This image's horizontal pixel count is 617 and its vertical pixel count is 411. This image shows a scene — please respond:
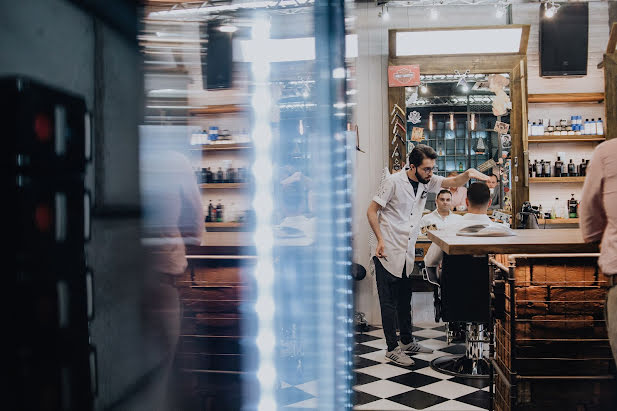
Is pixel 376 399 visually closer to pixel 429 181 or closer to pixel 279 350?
pixel 429 181

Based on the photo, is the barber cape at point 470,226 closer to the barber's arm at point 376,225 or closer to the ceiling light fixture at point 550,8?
the barber's arm at point 376,225

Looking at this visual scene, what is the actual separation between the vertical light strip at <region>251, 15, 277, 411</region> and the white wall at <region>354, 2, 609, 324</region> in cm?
413

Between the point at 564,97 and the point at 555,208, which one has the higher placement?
the point at 564,97

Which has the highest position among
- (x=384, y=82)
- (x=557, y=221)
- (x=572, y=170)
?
(x=384, y=82)

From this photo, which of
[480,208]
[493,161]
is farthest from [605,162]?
[493,161]

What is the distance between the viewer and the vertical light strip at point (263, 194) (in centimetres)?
108

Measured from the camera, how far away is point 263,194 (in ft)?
3.55

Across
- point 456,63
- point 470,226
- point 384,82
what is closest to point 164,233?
point 470,226

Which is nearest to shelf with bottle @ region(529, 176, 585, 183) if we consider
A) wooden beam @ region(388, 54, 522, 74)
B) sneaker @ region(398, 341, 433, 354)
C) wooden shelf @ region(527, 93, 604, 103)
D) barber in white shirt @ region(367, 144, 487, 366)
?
wooden shelf @ region(527, 93, 604, 103)

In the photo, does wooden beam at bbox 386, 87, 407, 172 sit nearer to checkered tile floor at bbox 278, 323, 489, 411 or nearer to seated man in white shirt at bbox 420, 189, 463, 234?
seated man in white shirt at bbox 420, 189, 463, 234

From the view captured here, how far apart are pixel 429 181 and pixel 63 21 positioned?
325 cm

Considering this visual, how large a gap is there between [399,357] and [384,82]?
2703 mm

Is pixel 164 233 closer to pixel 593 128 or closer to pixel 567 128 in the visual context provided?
pixel 567 128

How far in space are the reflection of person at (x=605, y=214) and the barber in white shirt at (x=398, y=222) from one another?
159 cm
